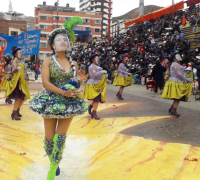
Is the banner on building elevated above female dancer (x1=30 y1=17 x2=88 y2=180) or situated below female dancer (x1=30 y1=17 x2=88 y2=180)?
above

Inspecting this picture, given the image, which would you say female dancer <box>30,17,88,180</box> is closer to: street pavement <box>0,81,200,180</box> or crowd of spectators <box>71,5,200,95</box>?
street pavement <box>0,81,200,180</box>

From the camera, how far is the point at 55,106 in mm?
2842

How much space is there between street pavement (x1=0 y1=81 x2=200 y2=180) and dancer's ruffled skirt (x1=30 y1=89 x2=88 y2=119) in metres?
0.83

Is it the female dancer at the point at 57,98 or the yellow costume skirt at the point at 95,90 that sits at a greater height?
the female dancer at the point at 57,98

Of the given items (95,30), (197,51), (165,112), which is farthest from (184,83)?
(95,30)

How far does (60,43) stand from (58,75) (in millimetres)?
391

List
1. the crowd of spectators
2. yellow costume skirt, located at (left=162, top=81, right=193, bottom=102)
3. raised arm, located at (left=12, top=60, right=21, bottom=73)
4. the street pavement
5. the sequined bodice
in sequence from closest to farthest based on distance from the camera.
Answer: the sequined bodice, the street pavement, raised arm, located at (left=12, top=60, right=21, bottom=73), yellow costume skirt, located at (left=162, top=81, right=193, bottom=102), the crowd of spectators

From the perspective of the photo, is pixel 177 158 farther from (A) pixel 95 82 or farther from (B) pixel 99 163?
(A) pixel 95 82

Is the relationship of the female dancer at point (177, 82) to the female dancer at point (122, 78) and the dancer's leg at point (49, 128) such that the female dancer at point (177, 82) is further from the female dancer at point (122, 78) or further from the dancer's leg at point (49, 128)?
the dancer's leg at point (49, 128)

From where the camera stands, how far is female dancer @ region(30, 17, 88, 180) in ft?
9.39

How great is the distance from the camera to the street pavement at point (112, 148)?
3291mm

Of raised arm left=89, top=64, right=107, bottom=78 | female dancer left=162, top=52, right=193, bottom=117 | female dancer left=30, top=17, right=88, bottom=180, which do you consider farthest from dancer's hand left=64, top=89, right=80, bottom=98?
female dancer left=162, top=52, right=193, bottom=117

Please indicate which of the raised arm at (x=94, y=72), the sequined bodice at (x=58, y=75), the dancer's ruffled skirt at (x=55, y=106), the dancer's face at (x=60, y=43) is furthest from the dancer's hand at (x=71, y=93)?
the raised arm at (x=94, y=72)

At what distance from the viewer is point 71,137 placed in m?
4.92
